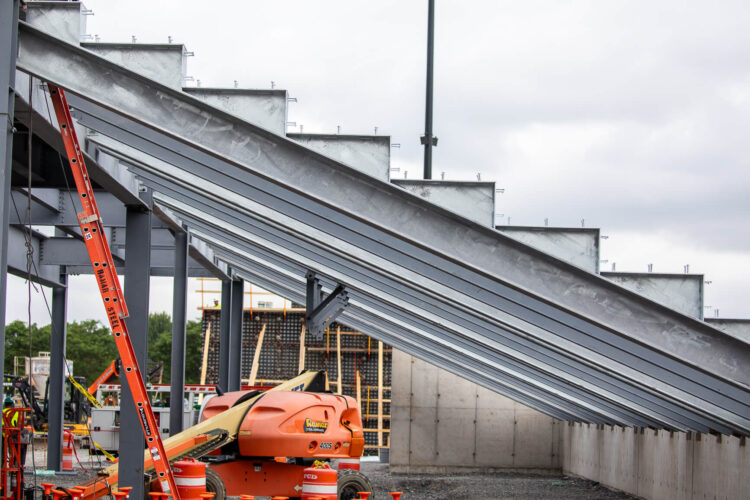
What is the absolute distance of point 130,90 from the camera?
8.54 metres

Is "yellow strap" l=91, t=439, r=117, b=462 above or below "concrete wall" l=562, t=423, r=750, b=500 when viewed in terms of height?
below

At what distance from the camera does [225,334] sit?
22859mm

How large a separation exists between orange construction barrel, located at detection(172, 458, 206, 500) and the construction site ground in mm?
5391

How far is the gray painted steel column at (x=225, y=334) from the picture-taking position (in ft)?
74.2

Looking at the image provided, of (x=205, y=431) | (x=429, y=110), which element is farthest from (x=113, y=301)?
(x=429, y=110)

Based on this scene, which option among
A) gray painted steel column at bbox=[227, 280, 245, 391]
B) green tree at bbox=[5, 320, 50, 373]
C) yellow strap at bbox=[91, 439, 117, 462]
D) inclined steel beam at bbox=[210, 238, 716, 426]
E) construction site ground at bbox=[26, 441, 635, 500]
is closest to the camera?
construction site ground at bbox=[26, 441, 635, 500]

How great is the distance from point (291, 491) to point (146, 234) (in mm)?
4592

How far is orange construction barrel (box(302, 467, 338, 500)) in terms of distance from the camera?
12180 mm

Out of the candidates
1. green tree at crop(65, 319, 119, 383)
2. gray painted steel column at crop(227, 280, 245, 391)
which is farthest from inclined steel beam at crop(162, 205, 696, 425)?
green tree at crop(65, 319, 119, 383)

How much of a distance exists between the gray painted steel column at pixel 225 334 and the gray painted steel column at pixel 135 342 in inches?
365

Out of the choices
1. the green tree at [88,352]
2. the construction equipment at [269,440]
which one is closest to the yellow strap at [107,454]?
the construction equipment at [269,440]

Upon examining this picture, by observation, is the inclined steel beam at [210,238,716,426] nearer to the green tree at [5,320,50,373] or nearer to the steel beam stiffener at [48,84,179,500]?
the steel beam stiffener at [48,84,179,500]

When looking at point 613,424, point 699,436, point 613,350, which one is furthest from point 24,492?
point 613,424

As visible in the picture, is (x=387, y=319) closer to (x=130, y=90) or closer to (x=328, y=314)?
(x=328, y=314)
